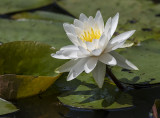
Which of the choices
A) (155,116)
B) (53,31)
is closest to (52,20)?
(53,31)

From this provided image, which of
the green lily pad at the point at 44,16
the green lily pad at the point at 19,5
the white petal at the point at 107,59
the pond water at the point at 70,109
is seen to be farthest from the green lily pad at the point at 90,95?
the green lily pad at the point at 19,5

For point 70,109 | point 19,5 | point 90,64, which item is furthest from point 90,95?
point 19,5

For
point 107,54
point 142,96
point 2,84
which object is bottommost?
point 142,96

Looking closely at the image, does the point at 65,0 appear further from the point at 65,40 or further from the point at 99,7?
the point at 65,40

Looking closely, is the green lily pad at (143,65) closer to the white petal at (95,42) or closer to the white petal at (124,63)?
the white petal at (124,63)

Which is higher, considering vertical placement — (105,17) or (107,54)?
(107,54)

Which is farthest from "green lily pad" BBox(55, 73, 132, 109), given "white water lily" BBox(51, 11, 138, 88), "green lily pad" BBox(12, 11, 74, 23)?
"green lily pad" BBox(12, 11, 74, 23)
